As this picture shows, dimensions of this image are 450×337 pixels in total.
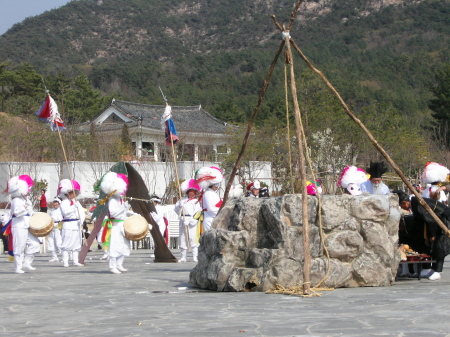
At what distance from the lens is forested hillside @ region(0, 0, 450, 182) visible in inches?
1825

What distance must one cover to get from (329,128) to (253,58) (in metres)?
54.0

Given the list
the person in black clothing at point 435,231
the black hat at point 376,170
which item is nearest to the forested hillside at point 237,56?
the black hat at point 376,170

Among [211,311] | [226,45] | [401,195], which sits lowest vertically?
[211,311]

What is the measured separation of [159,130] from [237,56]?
46.2 meters

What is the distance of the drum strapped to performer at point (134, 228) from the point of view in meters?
11.9

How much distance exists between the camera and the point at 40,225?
13.1m

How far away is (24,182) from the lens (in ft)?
42.7

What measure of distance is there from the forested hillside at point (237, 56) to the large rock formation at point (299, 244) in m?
21.9

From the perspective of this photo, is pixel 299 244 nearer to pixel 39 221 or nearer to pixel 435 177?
pixel 435 177

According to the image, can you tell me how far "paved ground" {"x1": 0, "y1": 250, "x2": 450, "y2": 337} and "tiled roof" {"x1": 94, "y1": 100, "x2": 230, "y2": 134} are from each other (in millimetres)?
32202

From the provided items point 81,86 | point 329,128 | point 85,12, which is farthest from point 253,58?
point 329,128

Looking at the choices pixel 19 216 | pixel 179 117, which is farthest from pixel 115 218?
pixel 179 117

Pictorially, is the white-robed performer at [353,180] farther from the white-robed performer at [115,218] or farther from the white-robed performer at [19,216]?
the white-robed performer at [19,216]

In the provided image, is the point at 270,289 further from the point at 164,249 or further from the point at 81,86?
the point at 81,86
